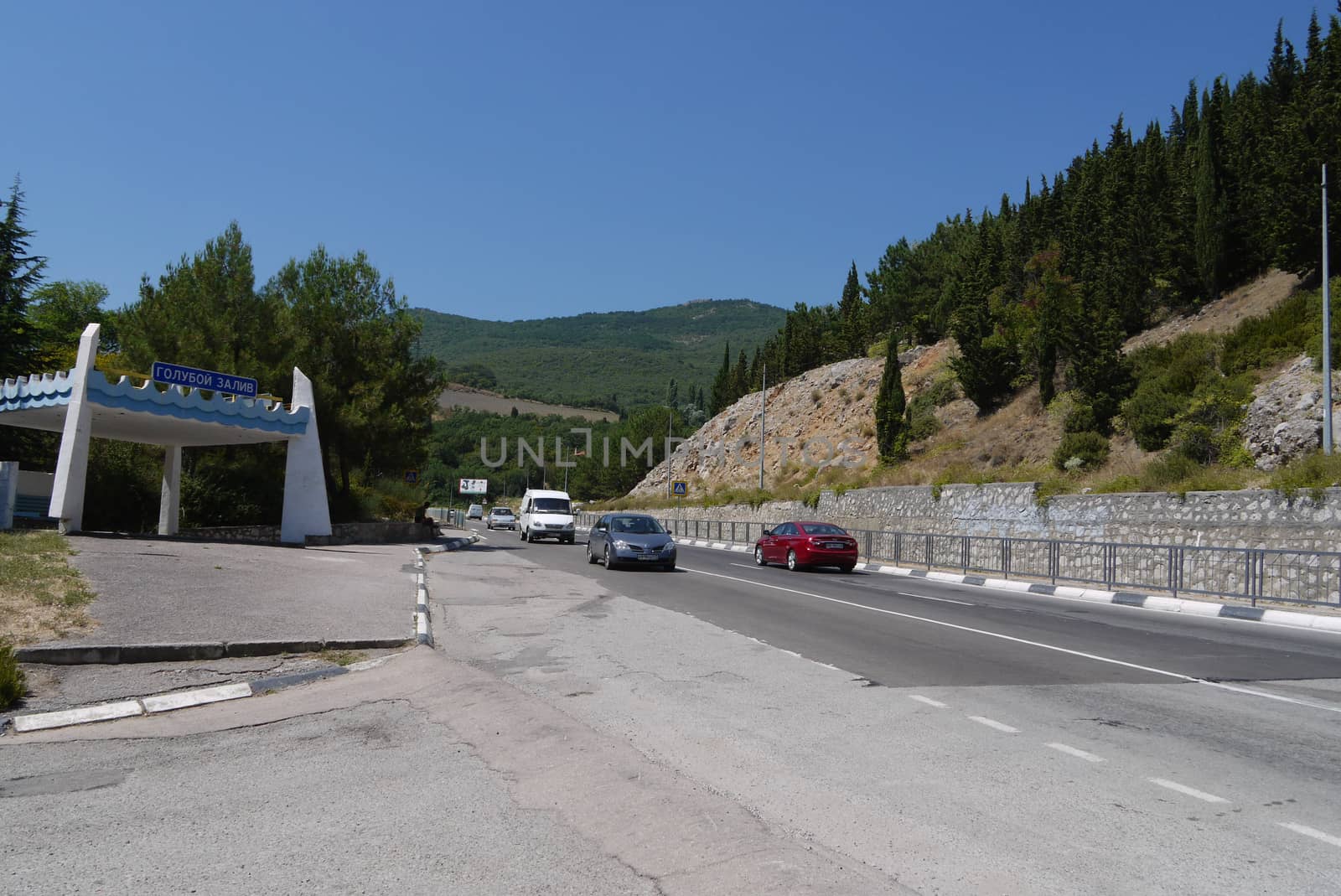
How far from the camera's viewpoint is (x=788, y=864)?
4.54m

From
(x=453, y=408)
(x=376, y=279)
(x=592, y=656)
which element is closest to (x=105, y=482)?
(x=376, y=279)

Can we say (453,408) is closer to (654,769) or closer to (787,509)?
(787,509)

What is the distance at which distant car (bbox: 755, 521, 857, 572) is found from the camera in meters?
27.4

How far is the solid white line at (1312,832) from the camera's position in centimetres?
495

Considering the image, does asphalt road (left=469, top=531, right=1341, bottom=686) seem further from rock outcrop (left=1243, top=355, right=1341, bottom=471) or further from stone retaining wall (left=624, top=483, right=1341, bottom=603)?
rock outcrop (left=1243, top=355, right=1341, bottom=471)

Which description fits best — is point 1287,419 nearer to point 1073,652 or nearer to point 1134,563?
point 1134,563

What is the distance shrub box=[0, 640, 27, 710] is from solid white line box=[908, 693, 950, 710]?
26.0 ft

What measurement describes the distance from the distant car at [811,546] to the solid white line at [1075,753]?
67.3 ft

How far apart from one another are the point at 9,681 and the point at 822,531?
22802mm

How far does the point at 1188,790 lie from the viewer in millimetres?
5871

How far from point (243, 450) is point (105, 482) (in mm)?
5646

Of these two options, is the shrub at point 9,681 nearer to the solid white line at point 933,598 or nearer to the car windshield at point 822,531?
the solid white line at point 933,598

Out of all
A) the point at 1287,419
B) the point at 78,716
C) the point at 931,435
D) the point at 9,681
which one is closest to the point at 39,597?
the point at 9,681

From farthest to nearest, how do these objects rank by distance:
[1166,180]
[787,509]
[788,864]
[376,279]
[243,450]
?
[787,509] → [1166,180] → [376,279] → [243,450] → [788,864]
